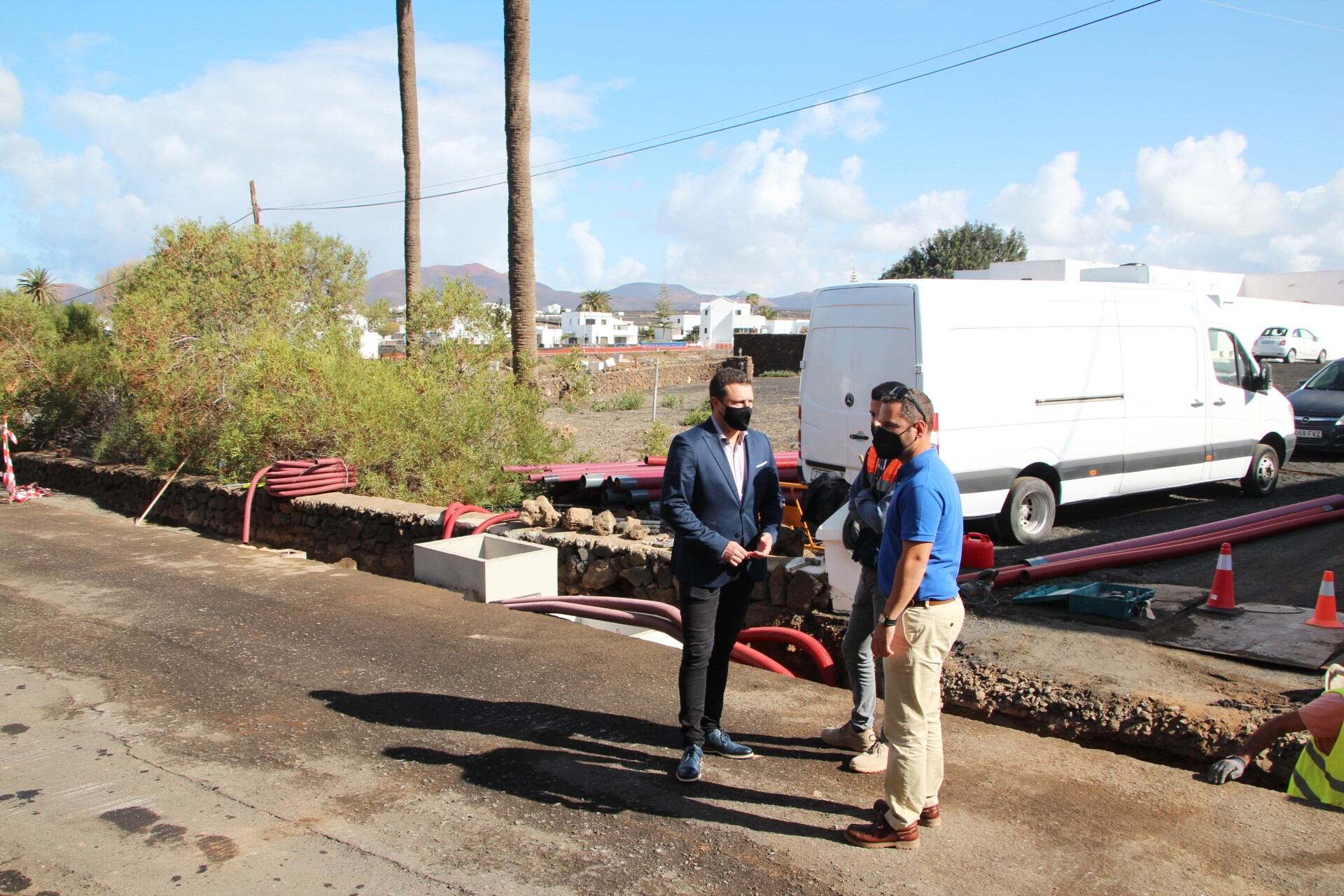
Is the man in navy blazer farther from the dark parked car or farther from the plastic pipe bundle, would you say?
the dark parked car

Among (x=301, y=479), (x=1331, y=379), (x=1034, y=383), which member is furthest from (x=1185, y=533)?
(x=1331, y=379)

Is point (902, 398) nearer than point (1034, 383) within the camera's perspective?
Yes

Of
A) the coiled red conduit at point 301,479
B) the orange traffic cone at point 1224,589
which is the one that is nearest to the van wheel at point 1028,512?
the orange traffic cone at point 1224,589

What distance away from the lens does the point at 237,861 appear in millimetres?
3789

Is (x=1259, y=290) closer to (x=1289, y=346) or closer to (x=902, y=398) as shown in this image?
(x=1289, y=346)

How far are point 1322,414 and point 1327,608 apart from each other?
10.6 metres

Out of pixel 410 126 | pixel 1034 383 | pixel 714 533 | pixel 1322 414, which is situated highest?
pixel 410 126

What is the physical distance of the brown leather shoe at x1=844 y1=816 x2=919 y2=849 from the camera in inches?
150

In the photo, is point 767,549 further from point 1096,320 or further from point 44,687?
point 1096,320

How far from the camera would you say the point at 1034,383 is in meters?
9.25

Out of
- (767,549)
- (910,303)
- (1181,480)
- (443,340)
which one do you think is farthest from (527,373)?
(767,549)

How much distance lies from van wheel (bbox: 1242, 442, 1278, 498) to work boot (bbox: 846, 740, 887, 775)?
29.7 ft

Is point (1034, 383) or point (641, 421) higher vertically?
point (1034, 383)

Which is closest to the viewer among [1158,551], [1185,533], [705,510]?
[705,510]
